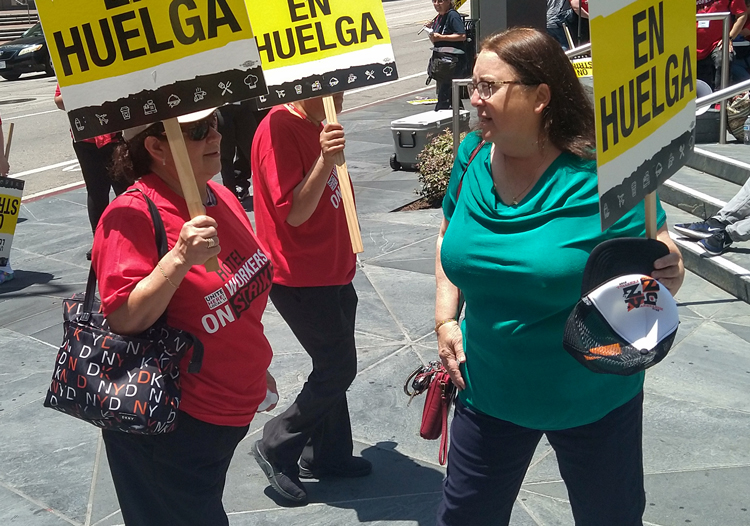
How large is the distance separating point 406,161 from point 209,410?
8.10 m

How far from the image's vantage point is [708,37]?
9523mm

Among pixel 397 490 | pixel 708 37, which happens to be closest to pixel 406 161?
pixel 708 37

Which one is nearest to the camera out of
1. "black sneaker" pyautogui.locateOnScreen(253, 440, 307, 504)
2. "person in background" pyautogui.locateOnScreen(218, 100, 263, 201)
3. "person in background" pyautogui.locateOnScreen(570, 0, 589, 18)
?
"black sneaker" pyautogui.locateOnScreen(253, 440, 307, 504)

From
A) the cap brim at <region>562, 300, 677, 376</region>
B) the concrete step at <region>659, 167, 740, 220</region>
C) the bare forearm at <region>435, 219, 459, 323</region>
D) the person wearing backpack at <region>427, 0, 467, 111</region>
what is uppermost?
the cap brim at <region>562, 300, 677, 376</region>

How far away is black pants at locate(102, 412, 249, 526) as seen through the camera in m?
2.64

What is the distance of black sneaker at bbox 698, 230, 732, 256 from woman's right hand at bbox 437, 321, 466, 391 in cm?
414

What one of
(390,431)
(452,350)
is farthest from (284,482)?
(452,350)

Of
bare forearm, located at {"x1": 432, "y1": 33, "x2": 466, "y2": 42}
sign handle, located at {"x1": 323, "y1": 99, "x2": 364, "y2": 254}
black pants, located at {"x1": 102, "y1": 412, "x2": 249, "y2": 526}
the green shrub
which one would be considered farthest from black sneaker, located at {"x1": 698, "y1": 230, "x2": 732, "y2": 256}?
bare forearm, located at {"x1": 432, "y1": 33, "x2": 466, "y2": 42}

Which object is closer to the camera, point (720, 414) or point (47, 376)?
point (720, 414)

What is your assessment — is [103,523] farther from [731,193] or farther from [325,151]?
[731,193]

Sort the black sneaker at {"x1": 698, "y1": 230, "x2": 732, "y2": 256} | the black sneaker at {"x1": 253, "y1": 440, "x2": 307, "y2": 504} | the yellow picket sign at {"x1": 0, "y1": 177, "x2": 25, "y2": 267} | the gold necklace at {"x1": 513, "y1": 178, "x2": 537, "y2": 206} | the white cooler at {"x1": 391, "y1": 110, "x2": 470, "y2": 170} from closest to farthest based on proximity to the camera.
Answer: the gold necklace at {"x1": 513, "y1": 178, "x2": 537, "y2": 206}
the black sneaker at {"x1": 253, "y1": 440, "x2": 307, "y2": 504}
the black sneaker at {"x1": 698, "y1": 230, "x2": 732, "y2": 256}
the yellow picket sign at {"x1": 0, "y1": 177, "x2": 25, "y2": 267}
the white cooler at {"x1": 391, "y1": 110, "x2": 470, "y2": 170}

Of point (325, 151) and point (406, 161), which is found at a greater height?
point (325, 151)

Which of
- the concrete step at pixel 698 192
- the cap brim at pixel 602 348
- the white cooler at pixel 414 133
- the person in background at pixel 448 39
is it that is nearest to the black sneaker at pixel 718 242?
the concrete step at pixel 698 192

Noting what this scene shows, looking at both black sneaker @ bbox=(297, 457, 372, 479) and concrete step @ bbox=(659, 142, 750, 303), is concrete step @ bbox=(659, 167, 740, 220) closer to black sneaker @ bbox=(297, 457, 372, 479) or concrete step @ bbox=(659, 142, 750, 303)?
concrete step @ bbox=(659, 142, 750, 303)
